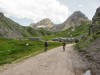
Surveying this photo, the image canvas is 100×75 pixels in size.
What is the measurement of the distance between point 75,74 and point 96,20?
82.7m

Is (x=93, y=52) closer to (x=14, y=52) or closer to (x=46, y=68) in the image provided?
(x=46, y=68)

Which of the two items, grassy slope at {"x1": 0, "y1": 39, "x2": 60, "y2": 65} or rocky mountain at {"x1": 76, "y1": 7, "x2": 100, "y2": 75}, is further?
grassy slope at {"x1": 0, "y1": 39, "x2": 60, "y2": 65}

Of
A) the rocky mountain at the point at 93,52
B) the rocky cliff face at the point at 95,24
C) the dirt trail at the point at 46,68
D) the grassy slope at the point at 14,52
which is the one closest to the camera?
the dirt trail at the point at 46,68

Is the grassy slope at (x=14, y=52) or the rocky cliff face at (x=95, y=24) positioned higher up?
the rocky cliff face at (x=95, y=24)

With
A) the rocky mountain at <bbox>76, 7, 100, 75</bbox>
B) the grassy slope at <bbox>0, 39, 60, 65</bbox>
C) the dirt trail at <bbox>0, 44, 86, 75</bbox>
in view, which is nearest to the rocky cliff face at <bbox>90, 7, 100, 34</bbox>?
the rocky mountain at <bbox>76, 7, 100, 75</bbox>

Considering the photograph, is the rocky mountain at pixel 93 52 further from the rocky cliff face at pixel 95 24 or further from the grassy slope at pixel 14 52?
the grassy slope at pixel 14 52

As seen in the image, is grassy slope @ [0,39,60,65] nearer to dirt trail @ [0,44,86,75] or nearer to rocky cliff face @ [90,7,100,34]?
dirt trail @ [0,44,86,75]

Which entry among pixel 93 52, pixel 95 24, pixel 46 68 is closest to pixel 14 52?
pixel 93 52

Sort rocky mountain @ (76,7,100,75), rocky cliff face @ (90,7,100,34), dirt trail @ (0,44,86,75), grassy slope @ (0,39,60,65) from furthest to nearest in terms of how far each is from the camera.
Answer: rocky cliff face @ (90,7,100,34) < grassy slope @ (0,39,60,65) < rocky mountain @ (76,7,100,75) < dirt trail @ (0,44,86,75)

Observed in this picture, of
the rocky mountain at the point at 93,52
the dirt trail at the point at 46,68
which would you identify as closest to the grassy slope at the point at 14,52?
the dirt trail at the point at 46,68

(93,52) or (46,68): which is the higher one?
(93,52)

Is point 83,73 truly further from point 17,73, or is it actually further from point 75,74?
point 17,73

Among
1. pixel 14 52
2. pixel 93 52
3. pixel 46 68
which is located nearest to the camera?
pixel 46 68

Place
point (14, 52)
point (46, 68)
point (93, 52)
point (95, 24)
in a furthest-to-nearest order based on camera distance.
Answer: point (95, 24), point (14, 52), point (93, 52), point (46, 68)
